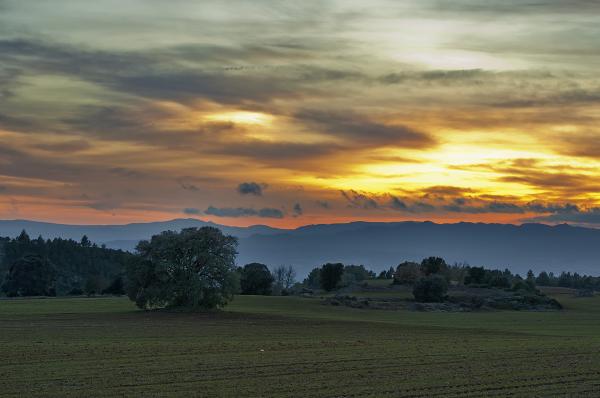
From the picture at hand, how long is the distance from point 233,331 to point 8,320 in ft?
75.9

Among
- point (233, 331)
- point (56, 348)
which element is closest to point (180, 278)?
point (233, 331)

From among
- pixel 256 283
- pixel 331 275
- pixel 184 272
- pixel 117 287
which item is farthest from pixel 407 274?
pixel 184 272

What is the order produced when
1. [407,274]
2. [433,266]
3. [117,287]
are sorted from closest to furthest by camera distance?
[117,287]
[407,274]
[433,266]

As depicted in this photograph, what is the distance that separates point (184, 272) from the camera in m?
87.4

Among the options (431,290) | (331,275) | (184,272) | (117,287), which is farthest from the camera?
(331,275)

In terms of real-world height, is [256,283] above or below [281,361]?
above

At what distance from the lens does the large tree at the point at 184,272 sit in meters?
86.4

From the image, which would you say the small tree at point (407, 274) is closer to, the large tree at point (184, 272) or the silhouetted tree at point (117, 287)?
the silhouetted tree at point (117, 287)

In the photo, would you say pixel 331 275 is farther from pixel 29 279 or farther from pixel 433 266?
pixel 29 279

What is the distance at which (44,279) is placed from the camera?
154 meters

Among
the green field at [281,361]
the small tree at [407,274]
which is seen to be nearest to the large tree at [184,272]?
the green field at [281,361]

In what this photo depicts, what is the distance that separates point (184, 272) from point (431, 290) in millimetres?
63111

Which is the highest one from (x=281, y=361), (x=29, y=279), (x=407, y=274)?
(x=407, y=274)

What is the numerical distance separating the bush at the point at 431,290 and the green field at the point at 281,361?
226 feet
